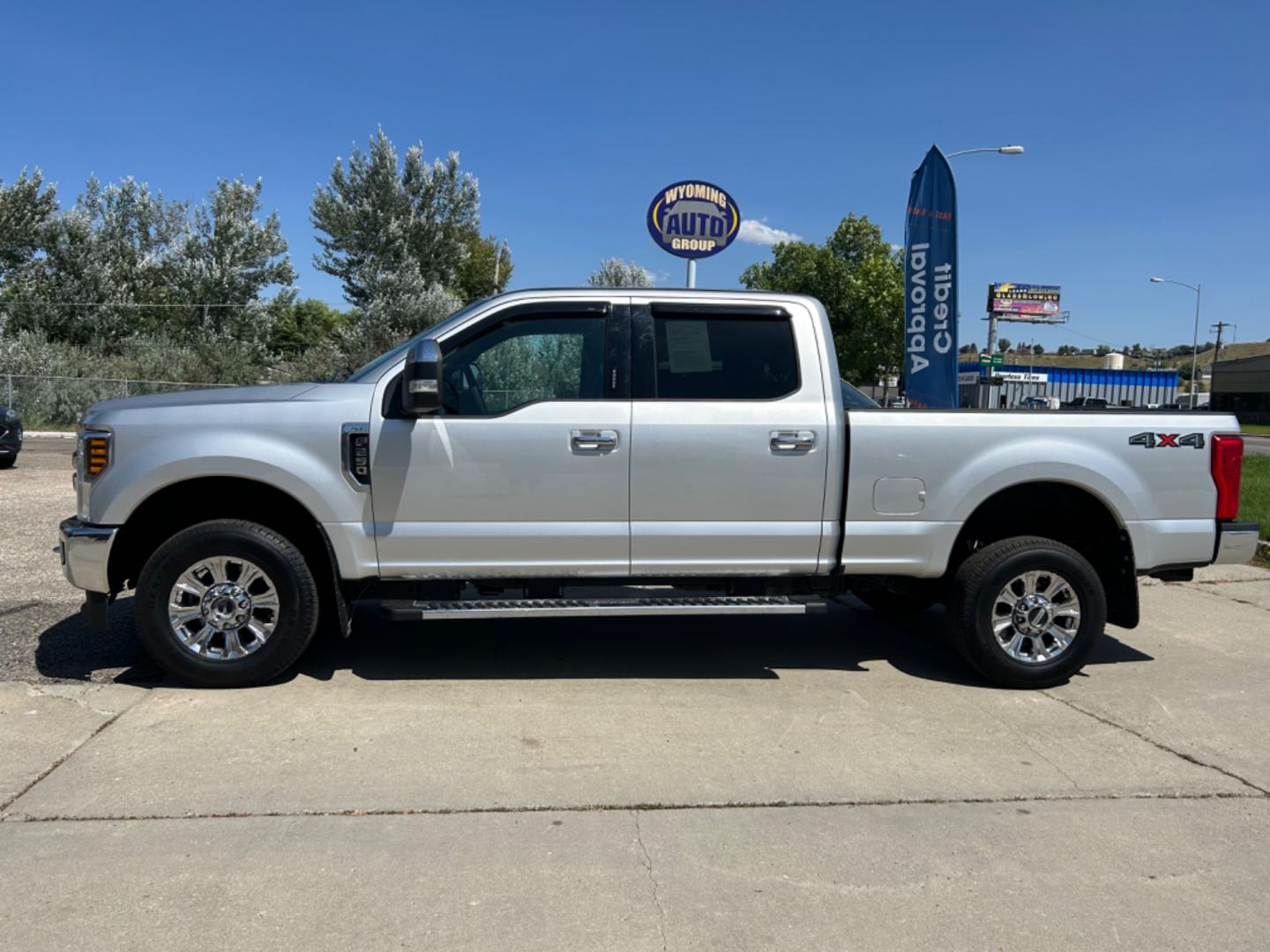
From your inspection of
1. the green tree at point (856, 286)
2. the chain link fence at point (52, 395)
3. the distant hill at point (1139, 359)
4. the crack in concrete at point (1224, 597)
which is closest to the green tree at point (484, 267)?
the green tree at point (856, 286)

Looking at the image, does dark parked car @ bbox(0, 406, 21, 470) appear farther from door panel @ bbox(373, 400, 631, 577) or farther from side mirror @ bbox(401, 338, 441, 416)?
side mirror @ bbox(401, 338, 441, 416)

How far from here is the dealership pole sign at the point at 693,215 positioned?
1088 centimetres

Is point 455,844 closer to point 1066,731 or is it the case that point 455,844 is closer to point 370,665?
point 370,665

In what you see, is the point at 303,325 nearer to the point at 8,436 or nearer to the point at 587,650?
the point at 8,436

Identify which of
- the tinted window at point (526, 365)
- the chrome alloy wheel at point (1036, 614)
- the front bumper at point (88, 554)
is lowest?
the chrome alloy wheel at point (1036, 614)

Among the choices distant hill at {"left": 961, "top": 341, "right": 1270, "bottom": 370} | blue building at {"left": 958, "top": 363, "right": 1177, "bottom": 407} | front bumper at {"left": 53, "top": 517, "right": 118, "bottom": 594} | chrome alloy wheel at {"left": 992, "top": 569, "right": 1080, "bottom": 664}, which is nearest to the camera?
front bumper at {"left": 53, "top": 517, "right": 118, "bottom": 594}

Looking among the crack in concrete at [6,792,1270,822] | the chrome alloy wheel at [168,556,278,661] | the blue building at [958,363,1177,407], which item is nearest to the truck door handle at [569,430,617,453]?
the chrome alloy wheel at [168,556,278,661]

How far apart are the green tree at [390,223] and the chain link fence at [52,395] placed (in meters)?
6.78

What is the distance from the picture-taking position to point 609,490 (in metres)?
4.88

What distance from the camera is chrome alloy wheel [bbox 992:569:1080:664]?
5160mm

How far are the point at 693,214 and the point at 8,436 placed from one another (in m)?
10.5

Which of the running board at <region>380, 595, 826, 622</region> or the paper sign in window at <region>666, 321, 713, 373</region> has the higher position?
the paper sign in window at <region>666, 321, 713, 373</region>

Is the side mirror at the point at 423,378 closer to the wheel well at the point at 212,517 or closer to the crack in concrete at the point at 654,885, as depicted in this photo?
the wheel well at the point at 212,517

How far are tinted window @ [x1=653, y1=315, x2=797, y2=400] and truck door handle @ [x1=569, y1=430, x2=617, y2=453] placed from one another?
1.25ft
